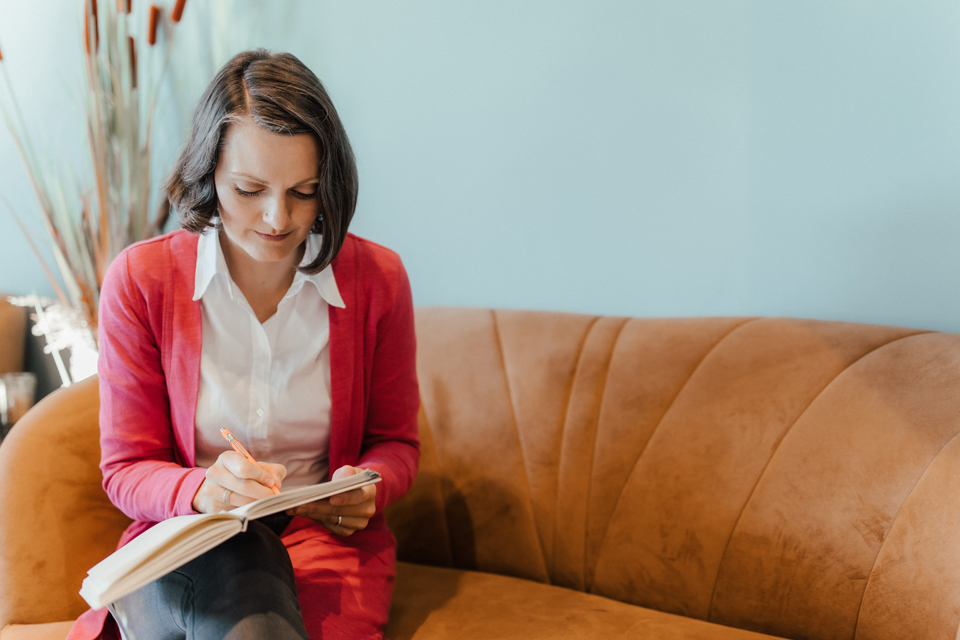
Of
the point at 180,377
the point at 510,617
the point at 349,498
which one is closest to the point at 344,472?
the point at 349,498

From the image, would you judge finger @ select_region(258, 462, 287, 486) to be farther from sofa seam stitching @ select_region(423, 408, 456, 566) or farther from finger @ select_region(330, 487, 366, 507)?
sofa seam stitching @ select_region(423, 408, 456, 566)

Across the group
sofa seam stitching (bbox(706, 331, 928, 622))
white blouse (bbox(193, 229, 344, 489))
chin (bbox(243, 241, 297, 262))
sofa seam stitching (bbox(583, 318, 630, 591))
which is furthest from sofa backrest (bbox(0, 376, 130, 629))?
sofa seam stitching (bbox(706, 331, 928, 622))

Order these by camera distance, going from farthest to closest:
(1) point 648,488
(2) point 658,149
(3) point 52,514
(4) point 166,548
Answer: (2) point 658,149 < (1) point 648,488 < (3) point 52,514 < (4) point 166,548

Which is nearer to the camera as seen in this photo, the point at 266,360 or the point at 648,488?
the point at 266,360

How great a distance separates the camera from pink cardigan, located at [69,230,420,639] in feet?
3.59

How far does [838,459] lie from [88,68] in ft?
6.94

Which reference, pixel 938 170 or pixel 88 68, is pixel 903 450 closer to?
pixel 938 170

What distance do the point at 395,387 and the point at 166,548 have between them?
56cm

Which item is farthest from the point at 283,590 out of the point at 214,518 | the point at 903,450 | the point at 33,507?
the point at 903,450

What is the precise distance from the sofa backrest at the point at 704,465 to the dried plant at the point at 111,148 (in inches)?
41.0

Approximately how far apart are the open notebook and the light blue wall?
1.00 meters

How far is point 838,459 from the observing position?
46.6 inches

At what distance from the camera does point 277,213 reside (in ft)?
A: 3.46

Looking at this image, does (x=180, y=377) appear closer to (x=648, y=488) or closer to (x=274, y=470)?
(x=274, y=470)
